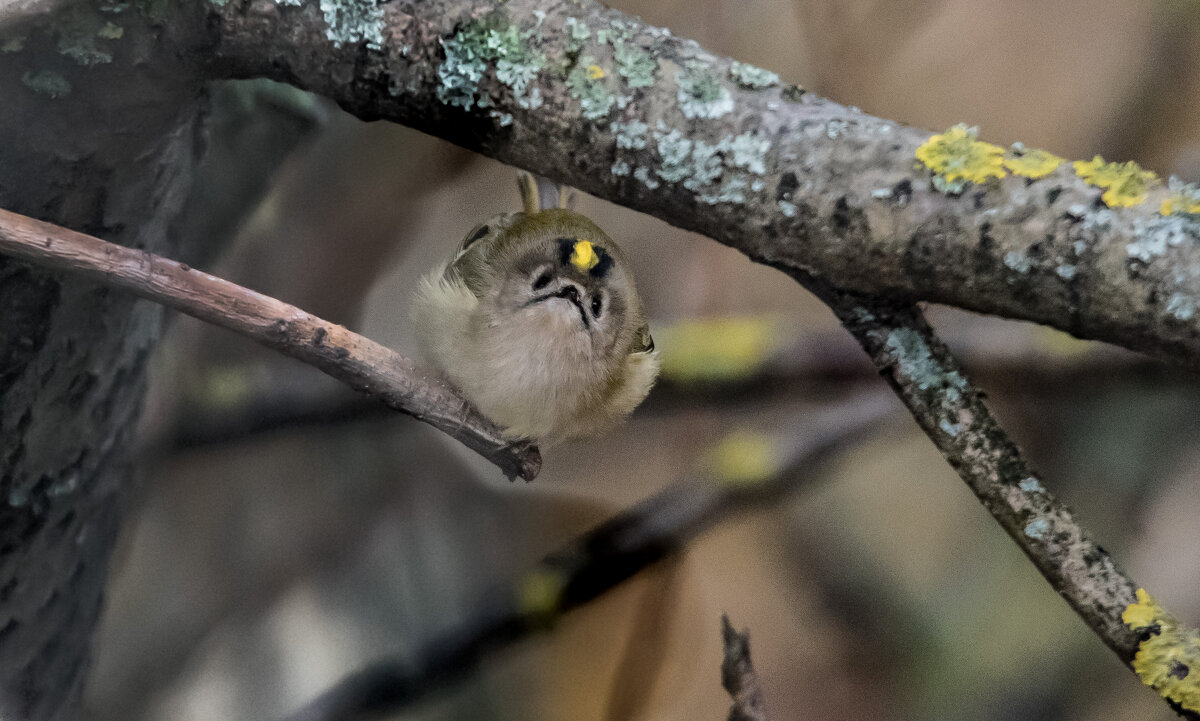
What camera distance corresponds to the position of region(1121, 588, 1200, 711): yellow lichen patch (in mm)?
437

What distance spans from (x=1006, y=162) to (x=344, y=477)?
29.4 inches

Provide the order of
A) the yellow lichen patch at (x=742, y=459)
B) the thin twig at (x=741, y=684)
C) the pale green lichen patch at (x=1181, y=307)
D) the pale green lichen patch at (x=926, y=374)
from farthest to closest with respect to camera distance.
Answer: the yellow lichen patch at (x=742, y=459) → the thin twig at (x=741, y=684) → the pale green lichen patch at (x=926, y=374) → the pale green lichen patch at (x=1181, y=307)

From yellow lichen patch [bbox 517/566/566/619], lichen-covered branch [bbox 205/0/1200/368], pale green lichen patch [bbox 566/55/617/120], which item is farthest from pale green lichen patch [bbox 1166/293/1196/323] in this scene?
yellow lichen patch [bbox 517/566/566/619]

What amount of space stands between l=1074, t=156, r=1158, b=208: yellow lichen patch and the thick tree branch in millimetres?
441

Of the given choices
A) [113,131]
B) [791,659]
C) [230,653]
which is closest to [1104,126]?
[791,659]

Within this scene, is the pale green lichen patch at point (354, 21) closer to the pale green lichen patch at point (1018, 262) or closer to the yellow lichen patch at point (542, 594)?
the pale green lichen patch at point (1018, 262)

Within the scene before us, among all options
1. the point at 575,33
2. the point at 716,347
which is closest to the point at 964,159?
the point at 575,33

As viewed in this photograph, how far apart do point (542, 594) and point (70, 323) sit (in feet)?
1.71

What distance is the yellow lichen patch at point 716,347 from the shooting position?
78 cm

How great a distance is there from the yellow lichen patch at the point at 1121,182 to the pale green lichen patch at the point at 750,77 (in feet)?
0.63

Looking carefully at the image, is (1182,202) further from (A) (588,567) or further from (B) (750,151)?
(A) (588,567)

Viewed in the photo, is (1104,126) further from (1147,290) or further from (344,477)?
(344,477)

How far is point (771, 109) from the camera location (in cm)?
47

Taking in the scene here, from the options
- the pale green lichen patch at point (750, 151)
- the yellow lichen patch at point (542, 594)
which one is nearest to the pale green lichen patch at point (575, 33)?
the pale green lichen patch at point (750, 151)
